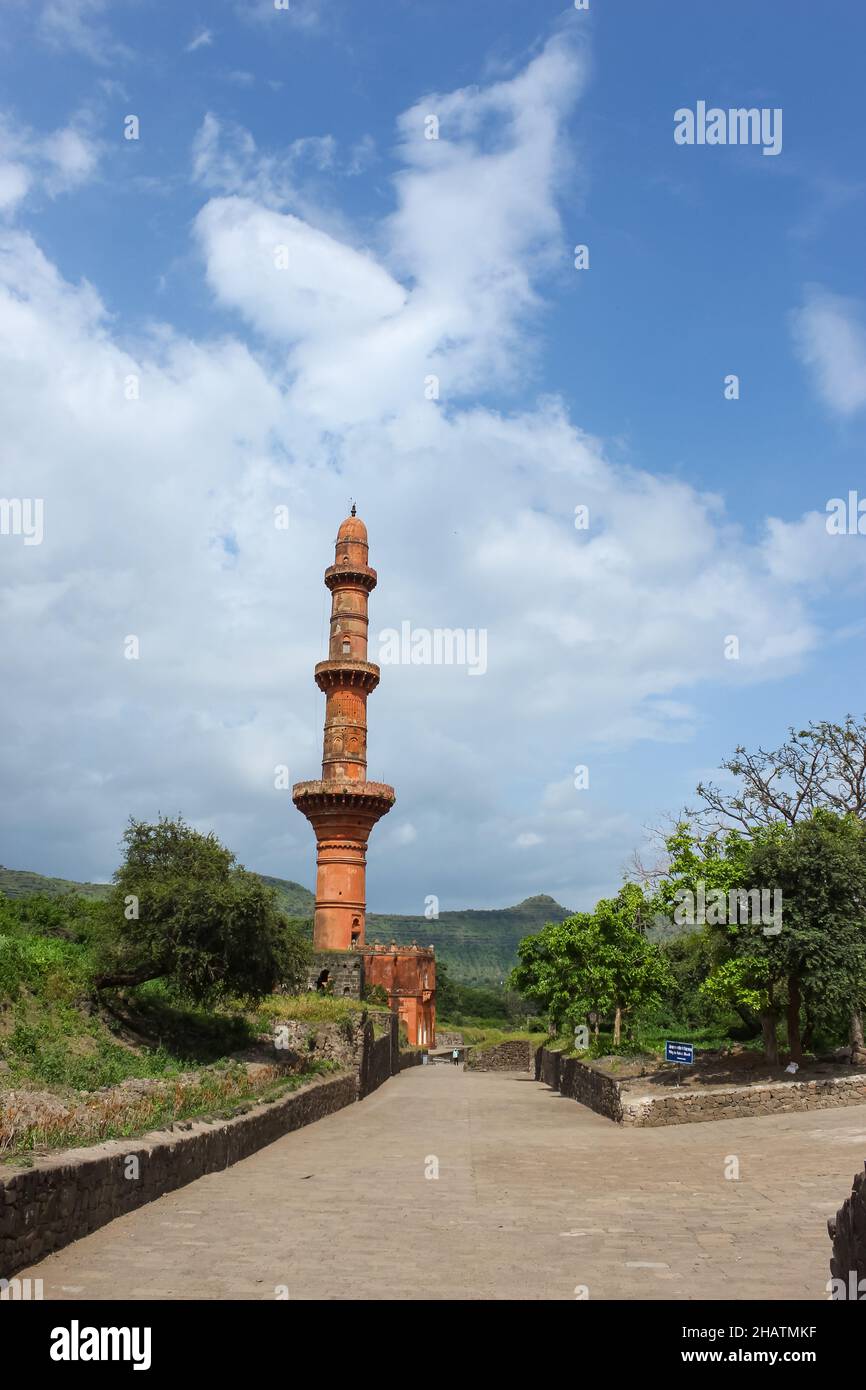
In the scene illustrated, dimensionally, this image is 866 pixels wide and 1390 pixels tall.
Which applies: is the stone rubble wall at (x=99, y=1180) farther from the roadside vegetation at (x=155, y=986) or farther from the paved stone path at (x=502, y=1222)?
the roadside vegetation at (x=155, y=986)

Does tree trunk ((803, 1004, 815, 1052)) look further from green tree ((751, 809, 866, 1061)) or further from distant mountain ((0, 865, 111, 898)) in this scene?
distant mountain ((0, 865, 111, 898))

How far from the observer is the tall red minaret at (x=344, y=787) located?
54.9 m

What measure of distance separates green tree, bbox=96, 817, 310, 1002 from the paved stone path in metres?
4.74

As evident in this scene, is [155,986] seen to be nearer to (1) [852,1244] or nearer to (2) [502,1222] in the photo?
(2) [502,1222]

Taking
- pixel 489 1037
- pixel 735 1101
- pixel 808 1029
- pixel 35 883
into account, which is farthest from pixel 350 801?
pixel 35 883

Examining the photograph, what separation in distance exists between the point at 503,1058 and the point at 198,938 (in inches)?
1526

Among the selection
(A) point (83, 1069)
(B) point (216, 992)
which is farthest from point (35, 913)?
(A) point (83, 1069)

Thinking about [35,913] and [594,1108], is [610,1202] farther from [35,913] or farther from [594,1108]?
[35,913]

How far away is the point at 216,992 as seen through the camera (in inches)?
906

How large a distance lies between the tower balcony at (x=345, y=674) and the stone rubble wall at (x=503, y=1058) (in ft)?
76.8

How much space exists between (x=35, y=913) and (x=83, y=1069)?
13.5m

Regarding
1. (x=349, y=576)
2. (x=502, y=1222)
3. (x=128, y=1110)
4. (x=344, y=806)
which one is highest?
(x=349, y=576)

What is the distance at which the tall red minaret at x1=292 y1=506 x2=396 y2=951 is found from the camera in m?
54.9

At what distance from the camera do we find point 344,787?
5447 centimetres
